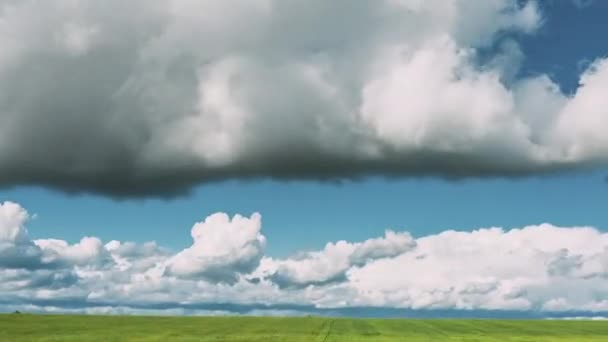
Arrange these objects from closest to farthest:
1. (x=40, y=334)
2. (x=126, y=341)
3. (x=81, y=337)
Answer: (x=126, y=341)
(x=81, y=337)
(x=40, y=334)

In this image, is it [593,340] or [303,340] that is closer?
[303,340]

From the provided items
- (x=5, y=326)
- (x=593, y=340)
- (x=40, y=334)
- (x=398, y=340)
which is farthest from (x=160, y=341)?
(x=593, y=340)

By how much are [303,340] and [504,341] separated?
102 ft

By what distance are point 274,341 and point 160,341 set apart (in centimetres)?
1370

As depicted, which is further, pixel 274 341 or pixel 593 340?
pixel 593 340

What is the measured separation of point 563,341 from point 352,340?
3657cm

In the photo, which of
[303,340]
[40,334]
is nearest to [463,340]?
[303,340]

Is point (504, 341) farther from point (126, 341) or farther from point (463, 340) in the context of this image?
point (126, 341)

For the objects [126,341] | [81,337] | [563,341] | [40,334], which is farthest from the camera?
[563,341]

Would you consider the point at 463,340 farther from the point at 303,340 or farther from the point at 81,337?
the point at 81,337

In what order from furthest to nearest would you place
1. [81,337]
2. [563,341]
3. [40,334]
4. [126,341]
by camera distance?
1. [563,341]
2. [40,334]
3. [81,337]
4. [126,341]

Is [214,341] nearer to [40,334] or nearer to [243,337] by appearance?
[243,337]

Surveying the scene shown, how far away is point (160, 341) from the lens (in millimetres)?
87500

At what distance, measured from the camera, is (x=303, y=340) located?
9175cm
